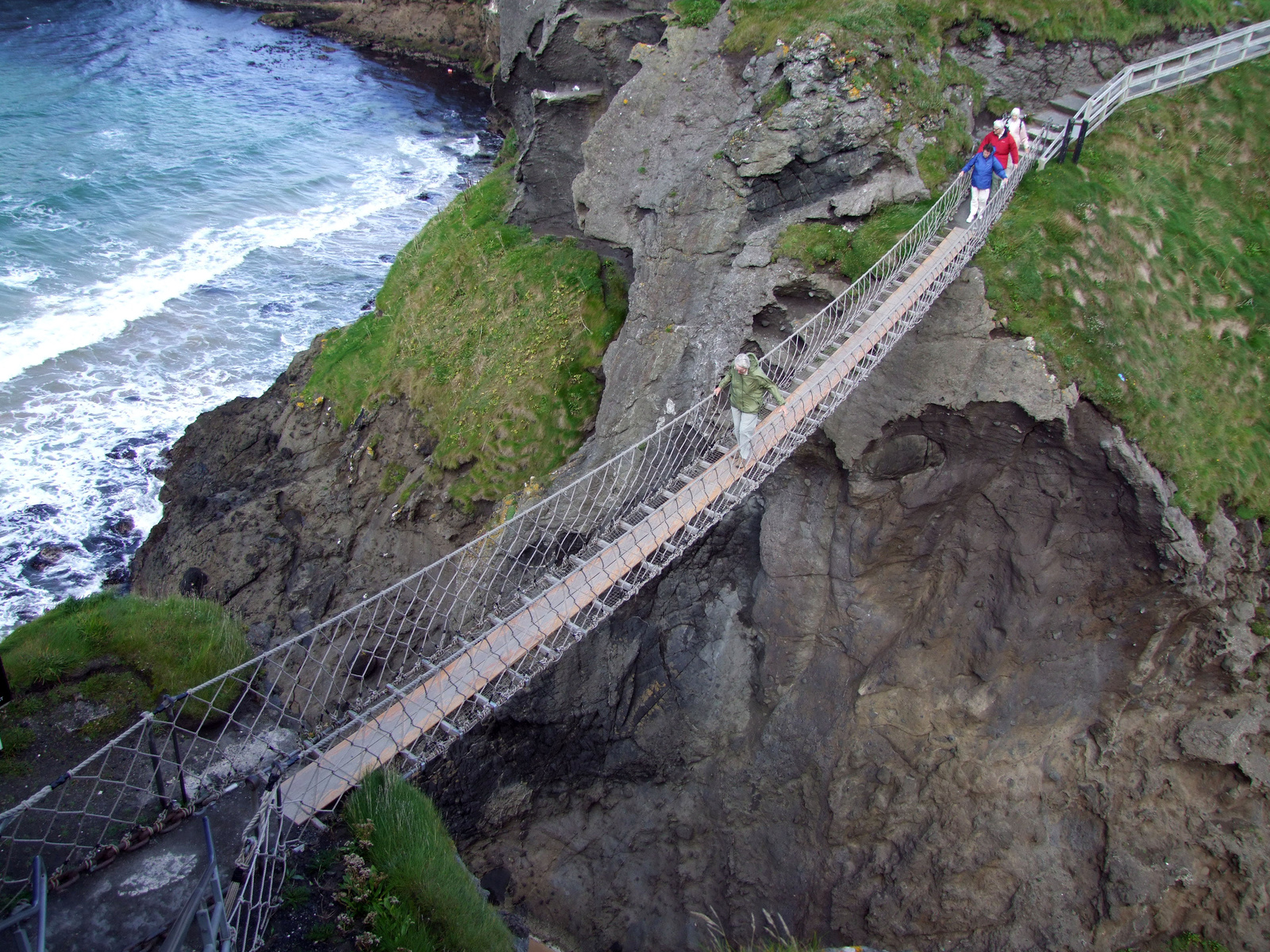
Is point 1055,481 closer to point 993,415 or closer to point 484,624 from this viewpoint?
point 993,415

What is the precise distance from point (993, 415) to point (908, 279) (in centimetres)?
205

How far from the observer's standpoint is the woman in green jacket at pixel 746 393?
29.3 ft

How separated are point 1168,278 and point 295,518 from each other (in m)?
15.1

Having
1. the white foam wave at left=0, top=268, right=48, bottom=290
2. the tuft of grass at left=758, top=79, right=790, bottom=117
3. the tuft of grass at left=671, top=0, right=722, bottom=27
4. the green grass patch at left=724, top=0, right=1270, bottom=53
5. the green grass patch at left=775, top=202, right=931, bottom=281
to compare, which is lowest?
the white foam wave at left=0, top=268, right=48, bottom=290

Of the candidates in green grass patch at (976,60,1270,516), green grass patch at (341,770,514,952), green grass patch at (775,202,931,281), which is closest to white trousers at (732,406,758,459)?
green grass patch at (775,202,931,281)

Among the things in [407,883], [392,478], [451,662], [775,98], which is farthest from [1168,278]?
[392,478]

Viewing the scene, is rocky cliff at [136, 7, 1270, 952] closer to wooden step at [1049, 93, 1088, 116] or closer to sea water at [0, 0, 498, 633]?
wooden step at [1049, 93, 1088, 116]

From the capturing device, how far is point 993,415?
Result: 422 inches

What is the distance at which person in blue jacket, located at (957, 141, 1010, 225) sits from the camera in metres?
11.2

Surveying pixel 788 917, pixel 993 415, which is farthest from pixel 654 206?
pixel 788 917

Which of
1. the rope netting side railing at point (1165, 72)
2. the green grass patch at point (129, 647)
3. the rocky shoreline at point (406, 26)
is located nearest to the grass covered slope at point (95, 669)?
the green grass patch at point (129, 647)

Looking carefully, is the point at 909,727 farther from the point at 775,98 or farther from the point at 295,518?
the point at 295,518

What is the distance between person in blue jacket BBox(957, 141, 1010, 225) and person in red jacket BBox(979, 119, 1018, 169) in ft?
0.16

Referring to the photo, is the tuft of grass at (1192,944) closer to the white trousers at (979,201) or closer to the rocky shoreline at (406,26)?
the white trousers at (979,201)
